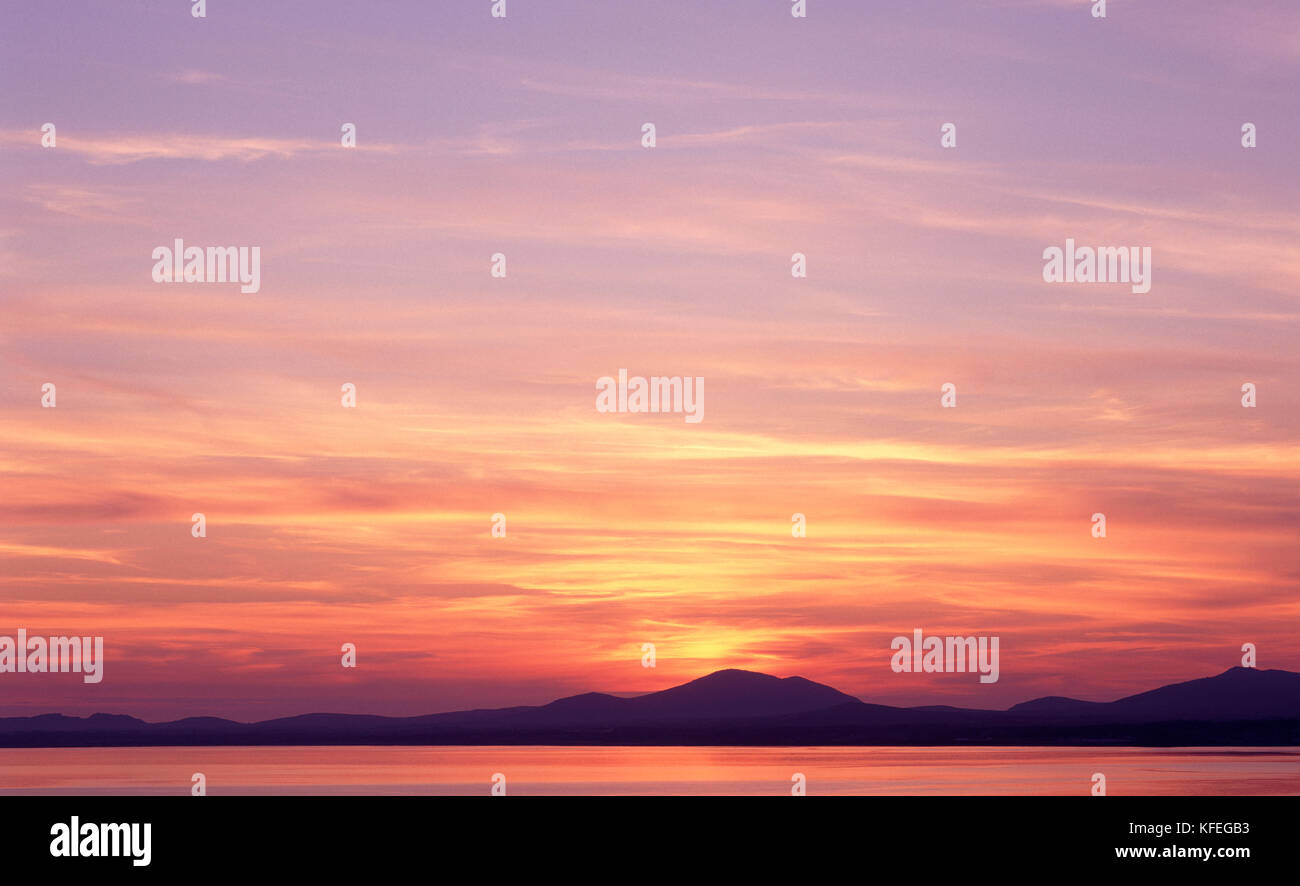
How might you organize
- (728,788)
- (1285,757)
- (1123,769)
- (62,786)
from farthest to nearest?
(1285,757), (1123,769), (62,786), (728,788)

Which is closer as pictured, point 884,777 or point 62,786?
point 62,786

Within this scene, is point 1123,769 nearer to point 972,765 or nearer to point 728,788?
point 972,765
